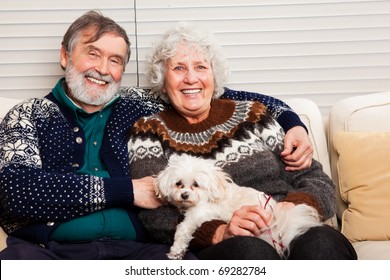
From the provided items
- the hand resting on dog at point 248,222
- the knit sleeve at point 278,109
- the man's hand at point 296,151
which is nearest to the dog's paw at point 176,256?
the hand resting on dog at point 248,222

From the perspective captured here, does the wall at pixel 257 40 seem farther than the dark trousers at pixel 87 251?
Yes

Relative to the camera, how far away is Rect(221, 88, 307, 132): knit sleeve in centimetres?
198

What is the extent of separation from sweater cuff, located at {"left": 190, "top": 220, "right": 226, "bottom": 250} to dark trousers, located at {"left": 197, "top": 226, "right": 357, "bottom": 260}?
4.2 inches

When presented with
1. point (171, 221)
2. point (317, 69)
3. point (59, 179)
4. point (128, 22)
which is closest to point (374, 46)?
point (317, 69)

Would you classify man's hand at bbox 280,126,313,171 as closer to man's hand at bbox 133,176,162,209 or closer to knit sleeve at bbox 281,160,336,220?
knit sleeve at bbox 281,160,336,220

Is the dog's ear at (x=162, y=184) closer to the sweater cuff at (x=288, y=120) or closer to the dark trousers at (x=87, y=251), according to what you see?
the dark trousers at (x=87, y=251)

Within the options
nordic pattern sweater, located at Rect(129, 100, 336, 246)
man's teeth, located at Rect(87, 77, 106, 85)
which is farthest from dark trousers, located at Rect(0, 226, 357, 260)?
man's teeth, located at Rect(87, 77, 106, 85)

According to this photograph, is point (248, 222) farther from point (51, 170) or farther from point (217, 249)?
point (51, 170)

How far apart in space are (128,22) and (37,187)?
3.35 feet

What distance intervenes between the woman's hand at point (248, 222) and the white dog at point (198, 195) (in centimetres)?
6

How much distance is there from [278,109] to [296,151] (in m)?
0.25

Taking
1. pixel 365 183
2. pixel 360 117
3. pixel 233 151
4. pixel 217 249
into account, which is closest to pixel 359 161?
pixel 365 183

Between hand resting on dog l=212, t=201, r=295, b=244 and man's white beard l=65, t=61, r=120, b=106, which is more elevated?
man's white beard l=65, t=61, r=120, b=106

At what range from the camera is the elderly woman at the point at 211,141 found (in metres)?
1.64
